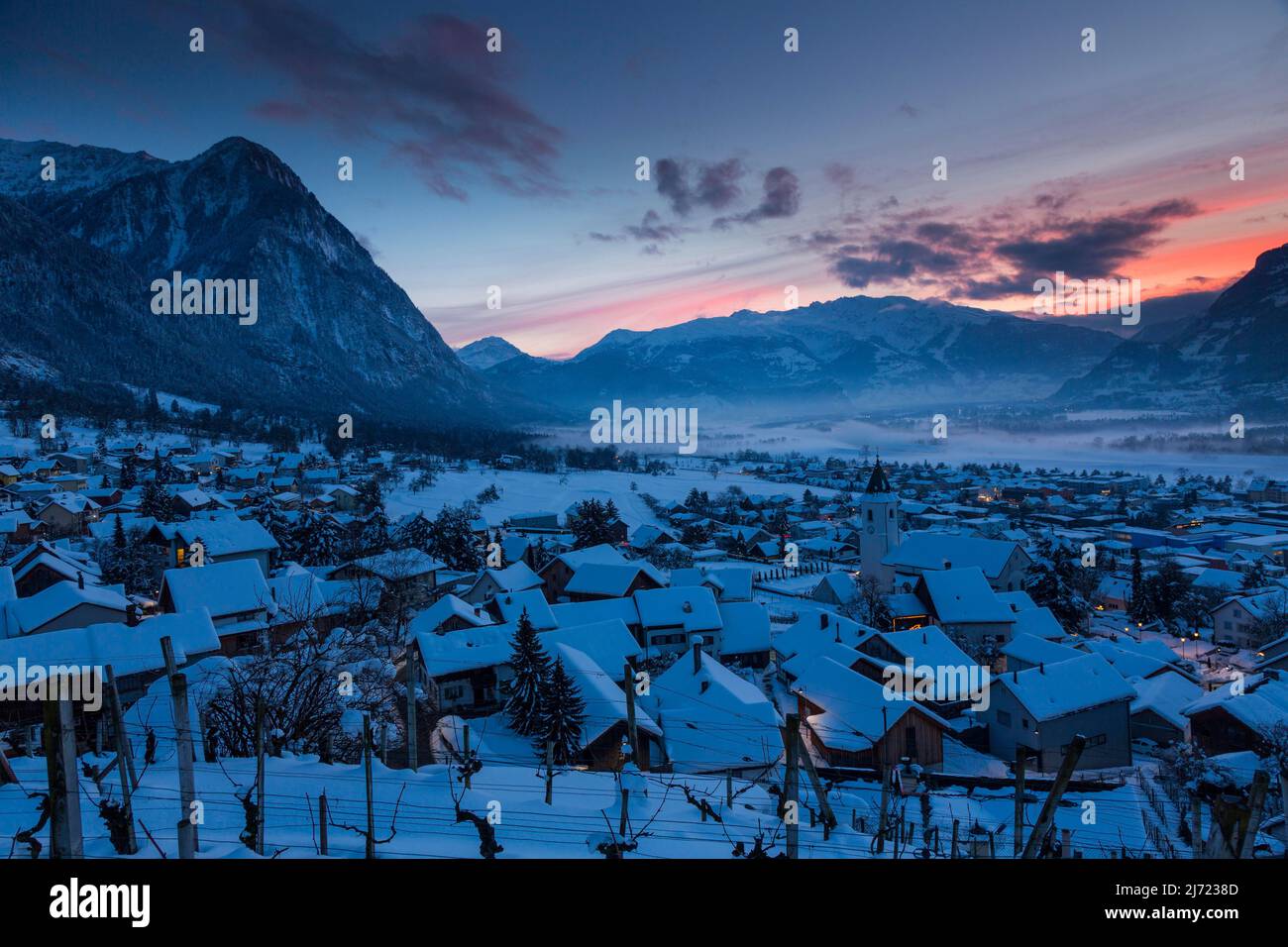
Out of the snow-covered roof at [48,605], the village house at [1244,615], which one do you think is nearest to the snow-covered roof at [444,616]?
the snow-covered roof at [48,605]

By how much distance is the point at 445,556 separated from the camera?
4641 cm

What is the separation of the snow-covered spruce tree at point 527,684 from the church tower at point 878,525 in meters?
31.7

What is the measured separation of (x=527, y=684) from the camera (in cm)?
1844

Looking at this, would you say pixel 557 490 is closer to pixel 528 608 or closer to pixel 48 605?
pixel 528 608

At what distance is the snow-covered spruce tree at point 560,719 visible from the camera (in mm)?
16703

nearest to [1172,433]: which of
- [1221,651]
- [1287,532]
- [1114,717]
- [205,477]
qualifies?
[1287,532]

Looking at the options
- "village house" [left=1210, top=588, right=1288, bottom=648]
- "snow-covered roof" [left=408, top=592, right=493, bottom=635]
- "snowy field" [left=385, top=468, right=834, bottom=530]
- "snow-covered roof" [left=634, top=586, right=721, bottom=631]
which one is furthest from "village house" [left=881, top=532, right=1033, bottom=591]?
"snowy field" [left=385, top=468, right=834, bottom=530]

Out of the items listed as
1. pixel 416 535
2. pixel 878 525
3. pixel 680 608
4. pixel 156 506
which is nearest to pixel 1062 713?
pixel 680 608

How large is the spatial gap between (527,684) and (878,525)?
32.7 m

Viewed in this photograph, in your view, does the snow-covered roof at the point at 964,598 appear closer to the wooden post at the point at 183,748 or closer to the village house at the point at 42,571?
the wooden post at the point at 183,748

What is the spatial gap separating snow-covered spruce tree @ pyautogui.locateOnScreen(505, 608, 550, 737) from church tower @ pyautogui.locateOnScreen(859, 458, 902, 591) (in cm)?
3167
